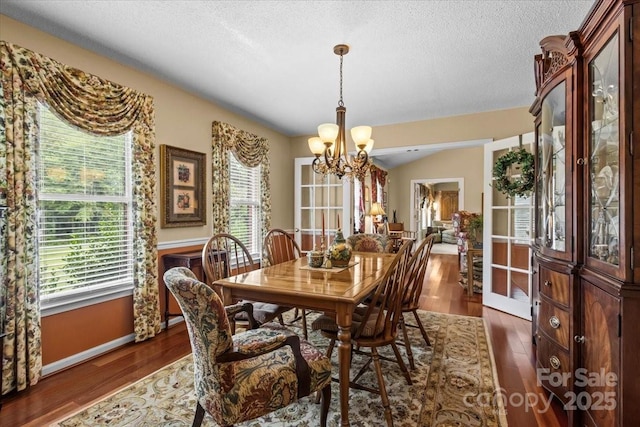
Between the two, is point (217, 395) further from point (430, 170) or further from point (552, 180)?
point (430, 170)

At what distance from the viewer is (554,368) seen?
192 centimetres

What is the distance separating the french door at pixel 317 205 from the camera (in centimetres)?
497

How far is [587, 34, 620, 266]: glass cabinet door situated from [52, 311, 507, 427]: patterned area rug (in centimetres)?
113

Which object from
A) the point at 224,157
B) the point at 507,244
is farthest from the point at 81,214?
the point at 507,244

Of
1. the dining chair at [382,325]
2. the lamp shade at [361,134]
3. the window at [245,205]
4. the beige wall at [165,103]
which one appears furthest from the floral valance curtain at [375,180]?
the dining chair at [382,325]

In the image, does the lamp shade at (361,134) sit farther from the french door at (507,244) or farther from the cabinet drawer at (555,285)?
the french door at (507,244)

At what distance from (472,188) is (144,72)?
27.8 feet

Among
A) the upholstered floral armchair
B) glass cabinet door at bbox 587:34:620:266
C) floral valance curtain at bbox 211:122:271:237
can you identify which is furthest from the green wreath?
floral valance curtain at bbox 211:122:271:237

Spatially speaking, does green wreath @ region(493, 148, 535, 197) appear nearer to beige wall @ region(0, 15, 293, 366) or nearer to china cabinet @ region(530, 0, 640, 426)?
china cabinet @ region(530, 0, 640, 426)

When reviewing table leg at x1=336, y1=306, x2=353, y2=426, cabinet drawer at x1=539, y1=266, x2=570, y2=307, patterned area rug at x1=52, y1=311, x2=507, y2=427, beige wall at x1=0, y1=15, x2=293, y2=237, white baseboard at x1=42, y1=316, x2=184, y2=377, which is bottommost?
patterned area rug at x1=52, y1=311, x2=507, y2=427

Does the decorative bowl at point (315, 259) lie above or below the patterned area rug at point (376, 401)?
above

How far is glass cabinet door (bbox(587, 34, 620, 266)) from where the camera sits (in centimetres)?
142

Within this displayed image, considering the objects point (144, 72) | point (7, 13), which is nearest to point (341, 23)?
point (144, 72)

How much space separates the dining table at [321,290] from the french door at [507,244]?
2.18 m
